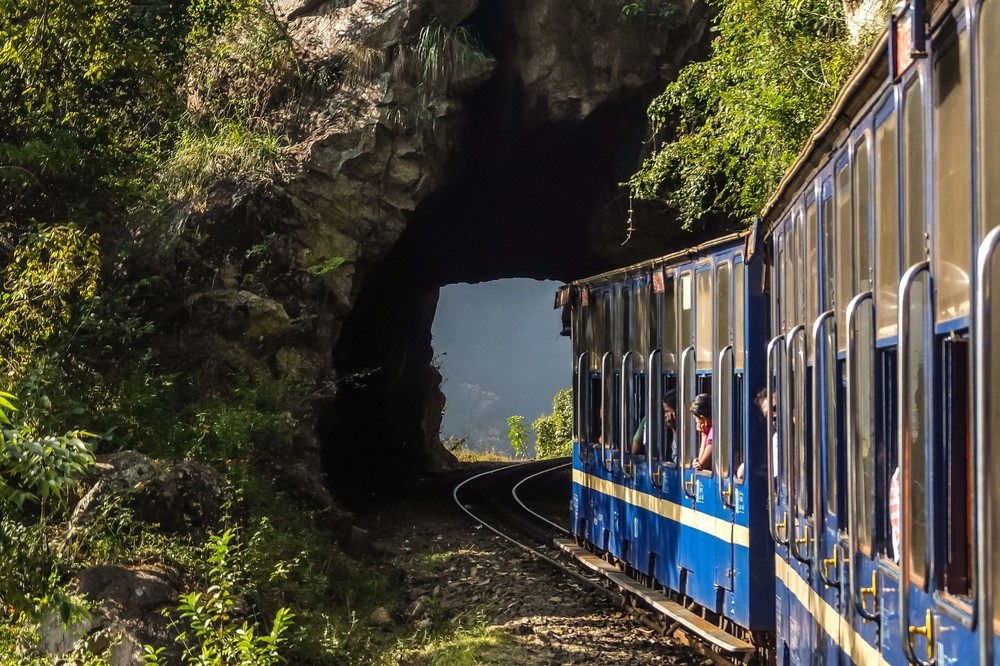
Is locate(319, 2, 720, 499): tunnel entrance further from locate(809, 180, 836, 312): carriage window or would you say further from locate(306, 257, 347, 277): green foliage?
locate(809, 180, 836, 312): carriage window

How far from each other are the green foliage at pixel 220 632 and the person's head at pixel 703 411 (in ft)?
12.3

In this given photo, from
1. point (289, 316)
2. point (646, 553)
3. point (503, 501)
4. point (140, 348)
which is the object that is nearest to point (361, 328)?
point (503, 501)

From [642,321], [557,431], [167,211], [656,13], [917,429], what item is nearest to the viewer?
[917,429]

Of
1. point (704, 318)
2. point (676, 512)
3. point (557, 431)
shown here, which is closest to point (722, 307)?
point (704, 318)

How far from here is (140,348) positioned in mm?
15117

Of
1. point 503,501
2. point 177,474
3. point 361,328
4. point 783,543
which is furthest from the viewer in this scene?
point 361,328

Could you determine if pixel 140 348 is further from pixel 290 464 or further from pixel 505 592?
pixel 505 592

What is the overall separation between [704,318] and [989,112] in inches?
266

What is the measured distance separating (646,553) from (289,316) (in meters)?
8.21

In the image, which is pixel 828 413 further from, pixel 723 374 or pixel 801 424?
pixel 723 374

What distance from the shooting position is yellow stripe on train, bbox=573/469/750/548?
8.53 meters

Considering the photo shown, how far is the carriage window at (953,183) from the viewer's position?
292 centimetres

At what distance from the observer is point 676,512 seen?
32.8ft

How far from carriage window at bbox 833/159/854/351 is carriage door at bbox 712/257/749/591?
377 centimetres
